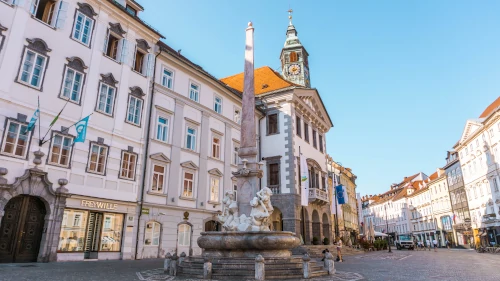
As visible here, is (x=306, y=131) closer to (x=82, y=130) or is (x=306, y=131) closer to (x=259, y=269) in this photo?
(x=82, y=130)

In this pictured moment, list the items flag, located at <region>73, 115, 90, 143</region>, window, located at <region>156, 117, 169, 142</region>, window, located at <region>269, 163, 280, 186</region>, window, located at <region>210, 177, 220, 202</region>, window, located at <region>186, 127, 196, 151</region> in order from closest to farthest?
flag, located at <region>73, 115, 90, 143</region>, window, located at <region>156, 117, 169, 142</region>, window, located at <region>186, 127, 196, 151</region>, window, located at <region>210, 177, 220, 202</region>, window, located at <region>269, 163, 280, 186</region>

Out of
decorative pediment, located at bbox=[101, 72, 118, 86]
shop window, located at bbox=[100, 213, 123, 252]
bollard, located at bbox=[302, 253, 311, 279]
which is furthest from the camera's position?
decorative pediment, located at bbox=[101, 72, 118, 86]

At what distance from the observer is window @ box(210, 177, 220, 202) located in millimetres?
23609

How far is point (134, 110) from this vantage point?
760 inches

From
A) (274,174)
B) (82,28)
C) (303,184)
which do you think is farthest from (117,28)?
(303,184)

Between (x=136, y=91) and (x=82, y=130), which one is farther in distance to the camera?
(x=136, y=91)

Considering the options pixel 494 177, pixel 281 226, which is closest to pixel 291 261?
pixel 281 226

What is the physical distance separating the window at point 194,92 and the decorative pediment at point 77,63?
7854 mm

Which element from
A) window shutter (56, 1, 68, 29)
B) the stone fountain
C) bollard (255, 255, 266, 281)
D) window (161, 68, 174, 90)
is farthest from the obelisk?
window shutter (56, 1, 68, 29)

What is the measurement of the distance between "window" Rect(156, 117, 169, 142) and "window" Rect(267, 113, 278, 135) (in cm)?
1204

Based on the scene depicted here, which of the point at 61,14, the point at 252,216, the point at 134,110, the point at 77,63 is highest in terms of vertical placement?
the point at 61,14

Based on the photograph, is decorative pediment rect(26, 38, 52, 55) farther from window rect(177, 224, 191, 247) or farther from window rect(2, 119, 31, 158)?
window rect(177, 224, 191, 247)

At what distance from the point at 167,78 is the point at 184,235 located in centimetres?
1043

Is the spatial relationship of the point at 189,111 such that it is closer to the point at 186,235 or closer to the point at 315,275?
the point at 186,235
